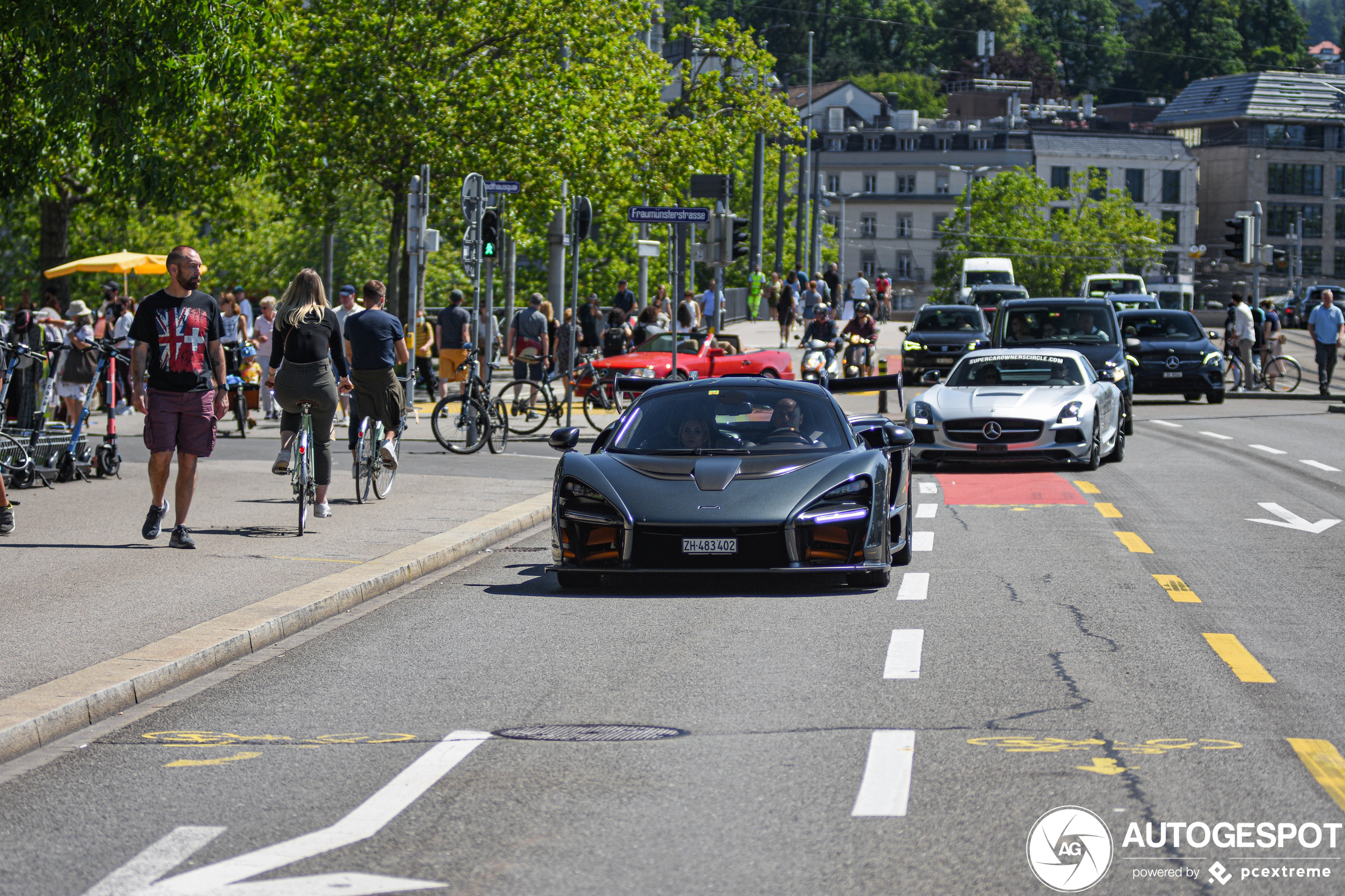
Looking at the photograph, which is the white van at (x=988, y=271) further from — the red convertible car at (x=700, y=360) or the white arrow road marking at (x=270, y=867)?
the white arrow road marking at (x=270, y=867)

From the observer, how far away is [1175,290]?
6212cm

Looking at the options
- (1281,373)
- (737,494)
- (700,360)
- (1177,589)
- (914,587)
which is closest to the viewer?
(737,494)

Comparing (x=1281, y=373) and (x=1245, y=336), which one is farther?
(x=1281, y=373)

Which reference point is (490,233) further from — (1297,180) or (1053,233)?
(1297,180)

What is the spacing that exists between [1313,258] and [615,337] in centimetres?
10555

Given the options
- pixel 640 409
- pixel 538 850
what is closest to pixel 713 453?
pixel 640 409

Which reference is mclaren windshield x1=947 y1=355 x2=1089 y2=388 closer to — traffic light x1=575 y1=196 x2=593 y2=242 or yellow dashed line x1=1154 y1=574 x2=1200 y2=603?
traffic light x1=575 y1=196 x2=593 y2=242

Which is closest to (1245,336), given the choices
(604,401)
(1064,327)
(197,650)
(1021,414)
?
(1064,327)

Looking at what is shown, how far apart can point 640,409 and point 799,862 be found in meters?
6.59

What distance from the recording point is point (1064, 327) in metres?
26.8

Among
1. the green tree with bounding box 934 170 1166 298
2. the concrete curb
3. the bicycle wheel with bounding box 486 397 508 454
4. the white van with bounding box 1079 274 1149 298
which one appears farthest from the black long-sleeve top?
the green tree with bounding box 934 170 1166 298

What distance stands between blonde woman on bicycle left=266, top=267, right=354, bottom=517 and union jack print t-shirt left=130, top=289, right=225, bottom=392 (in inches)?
51.2

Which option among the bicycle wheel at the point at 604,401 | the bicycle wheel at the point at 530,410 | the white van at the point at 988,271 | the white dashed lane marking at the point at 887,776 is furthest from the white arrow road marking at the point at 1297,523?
the white van at the point at 988,271

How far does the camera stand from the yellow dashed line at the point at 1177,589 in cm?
977
